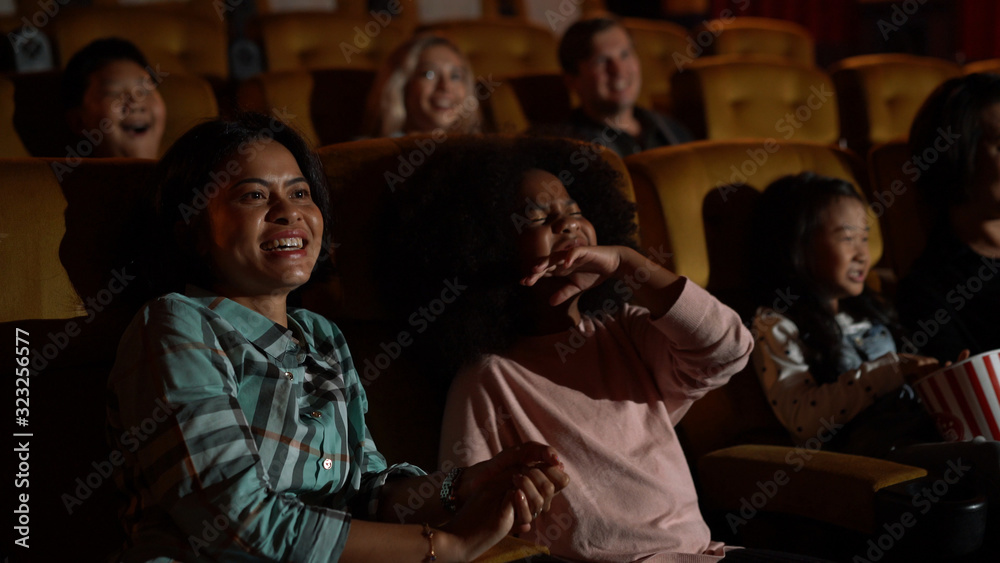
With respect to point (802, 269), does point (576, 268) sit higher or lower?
higher

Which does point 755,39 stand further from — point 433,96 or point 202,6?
point 202,6

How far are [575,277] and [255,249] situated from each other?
467 mm

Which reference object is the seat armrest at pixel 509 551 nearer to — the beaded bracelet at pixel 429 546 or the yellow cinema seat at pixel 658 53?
the beaded bracelet at pixel 429 546

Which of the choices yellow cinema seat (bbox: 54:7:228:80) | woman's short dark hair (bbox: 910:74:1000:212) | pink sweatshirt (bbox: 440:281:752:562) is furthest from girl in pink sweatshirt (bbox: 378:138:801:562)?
yellow cinema seat (bbox: 54:7:228:80)

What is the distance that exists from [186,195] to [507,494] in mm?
530

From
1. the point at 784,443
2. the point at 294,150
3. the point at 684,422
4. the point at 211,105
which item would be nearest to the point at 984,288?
the point at 784,443

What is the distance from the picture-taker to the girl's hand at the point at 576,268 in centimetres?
119

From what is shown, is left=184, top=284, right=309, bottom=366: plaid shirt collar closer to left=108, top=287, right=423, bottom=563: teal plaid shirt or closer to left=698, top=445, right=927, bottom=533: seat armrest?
left=108, top=287, right=423, bottom=563: teal plaid shirt

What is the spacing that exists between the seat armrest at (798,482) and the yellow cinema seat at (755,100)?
5.22 ft

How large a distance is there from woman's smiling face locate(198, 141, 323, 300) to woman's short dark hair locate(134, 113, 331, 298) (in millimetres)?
13

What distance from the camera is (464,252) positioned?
1330mm

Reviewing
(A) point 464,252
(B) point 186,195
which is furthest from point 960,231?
(B) point 186,195

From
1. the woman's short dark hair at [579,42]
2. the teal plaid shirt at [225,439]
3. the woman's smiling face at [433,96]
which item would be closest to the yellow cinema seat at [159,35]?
the woman's smiling face at [433,96]

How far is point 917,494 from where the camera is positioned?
3.79 ft
